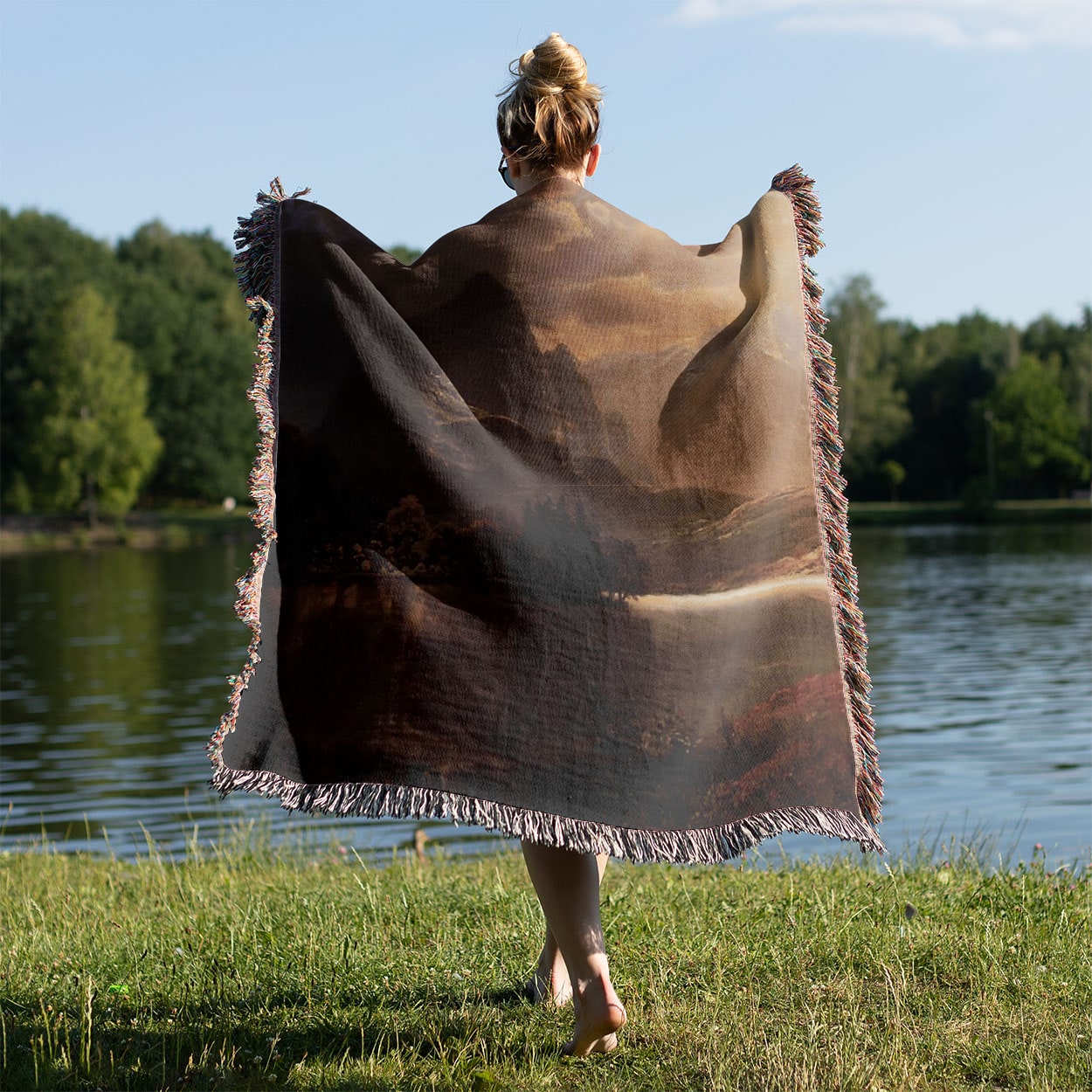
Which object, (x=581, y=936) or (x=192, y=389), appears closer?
(x=581, y=936)

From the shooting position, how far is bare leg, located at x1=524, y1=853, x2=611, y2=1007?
3102 millimetres

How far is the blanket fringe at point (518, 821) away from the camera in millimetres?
2750

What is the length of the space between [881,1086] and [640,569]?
3.68 feet

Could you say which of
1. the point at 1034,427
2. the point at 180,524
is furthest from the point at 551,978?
the point at 1034,427

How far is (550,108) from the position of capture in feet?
9.65

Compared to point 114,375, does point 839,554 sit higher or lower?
lower

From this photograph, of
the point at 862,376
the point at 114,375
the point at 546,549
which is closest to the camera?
the point at 546,549

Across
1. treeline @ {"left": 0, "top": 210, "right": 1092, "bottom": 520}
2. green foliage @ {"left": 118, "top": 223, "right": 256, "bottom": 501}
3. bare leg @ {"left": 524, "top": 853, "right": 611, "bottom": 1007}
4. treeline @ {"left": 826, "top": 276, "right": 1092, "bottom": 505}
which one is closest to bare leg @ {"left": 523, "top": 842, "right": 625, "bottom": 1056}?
bare leg @ {"left": 524, "top": 853, "right": 611, "bottom": 1007}

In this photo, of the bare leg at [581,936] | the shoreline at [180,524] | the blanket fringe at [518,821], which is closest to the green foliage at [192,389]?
the shoreline at [180,524]

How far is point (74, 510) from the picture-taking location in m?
49.4

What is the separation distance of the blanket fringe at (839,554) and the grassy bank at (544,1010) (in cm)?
50

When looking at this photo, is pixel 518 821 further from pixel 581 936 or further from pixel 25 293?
pixel 25 293

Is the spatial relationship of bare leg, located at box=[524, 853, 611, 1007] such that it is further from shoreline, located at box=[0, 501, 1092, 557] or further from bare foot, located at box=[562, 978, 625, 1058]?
shoreline, located at box=[0, 501, 1092, 557]

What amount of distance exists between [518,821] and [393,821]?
604 centimetres
